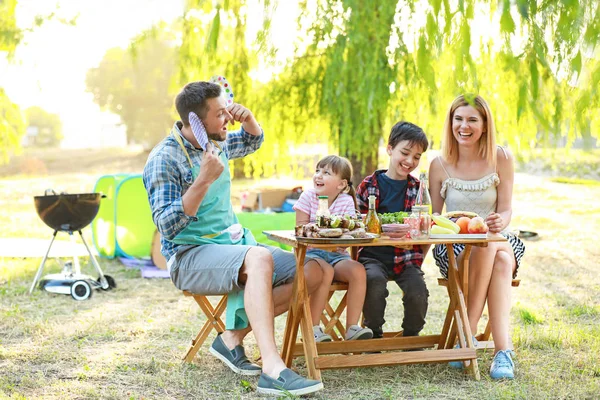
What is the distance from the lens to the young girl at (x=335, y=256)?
3.57 metres

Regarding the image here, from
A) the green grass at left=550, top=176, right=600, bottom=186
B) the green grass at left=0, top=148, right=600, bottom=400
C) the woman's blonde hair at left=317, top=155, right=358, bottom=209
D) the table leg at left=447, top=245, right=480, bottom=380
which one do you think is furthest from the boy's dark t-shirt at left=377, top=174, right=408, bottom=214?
the green grass at left=550, top=176, right=600, bottom=186

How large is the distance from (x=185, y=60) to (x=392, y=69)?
2198 mm

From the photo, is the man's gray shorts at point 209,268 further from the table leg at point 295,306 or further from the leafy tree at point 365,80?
the leafy tree at point 365,80

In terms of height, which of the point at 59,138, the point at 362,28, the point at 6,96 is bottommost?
the point at 59,138

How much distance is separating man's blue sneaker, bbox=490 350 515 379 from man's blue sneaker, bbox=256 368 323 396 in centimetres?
86

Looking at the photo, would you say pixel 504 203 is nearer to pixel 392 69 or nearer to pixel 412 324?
pixel 412 324

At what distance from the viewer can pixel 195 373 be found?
139 inches

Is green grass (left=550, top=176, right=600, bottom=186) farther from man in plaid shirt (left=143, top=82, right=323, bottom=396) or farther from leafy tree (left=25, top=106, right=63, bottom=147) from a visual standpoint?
leafy tree (left=25, top=106, right=63, bottom=147)

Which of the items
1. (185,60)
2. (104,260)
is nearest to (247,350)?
(104,260)

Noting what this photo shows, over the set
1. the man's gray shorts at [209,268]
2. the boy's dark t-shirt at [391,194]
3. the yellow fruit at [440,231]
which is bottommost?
the man's gray shorts at [209,268]

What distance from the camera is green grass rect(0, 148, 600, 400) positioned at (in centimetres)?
328

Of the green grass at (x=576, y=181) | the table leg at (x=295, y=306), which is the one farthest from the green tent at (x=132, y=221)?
the green grass at (x=576, y=181)

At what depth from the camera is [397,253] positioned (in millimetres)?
3834

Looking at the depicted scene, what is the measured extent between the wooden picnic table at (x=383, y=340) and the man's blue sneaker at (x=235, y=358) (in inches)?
6.2
